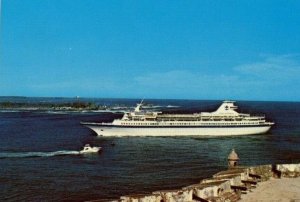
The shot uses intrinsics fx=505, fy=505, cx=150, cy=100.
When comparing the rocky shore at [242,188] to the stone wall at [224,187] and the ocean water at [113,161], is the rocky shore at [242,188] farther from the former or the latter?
the ocean water at [113,161]

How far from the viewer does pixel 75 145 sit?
67000 millimetres

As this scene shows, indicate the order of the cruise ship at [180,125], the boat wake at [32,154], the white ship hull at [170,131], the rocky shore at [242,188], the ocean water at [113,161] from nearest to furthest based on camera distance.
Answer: the rocky shore at [242,188], the ocean water at [113,161], the boat wake at [32,154], the white ship hull at [170,131], the cruise ship at [180,125]

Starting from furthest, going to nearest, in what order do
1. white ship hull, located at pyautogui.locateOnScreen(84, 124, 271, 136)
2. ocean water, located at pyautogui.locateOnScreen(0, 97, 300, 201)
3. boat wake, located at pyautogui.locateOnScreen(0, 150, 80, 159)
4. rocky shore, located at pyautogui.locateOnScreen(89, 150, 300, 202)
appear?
1. white ship hull, located at pyautogui.locateOnScreen(84, 124, 271, 136)
2. boat wake, located at pyautogui.locateOnScreen(0, 150, 80, 159)
3. ocean water, located at pyautogui.locateOnScreen(0, 97, 300, 201)
4. rocky shore, located at pyautogui.locateOnScreen(89, 150, 300, 202)

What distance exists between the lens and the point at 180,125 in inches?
3319

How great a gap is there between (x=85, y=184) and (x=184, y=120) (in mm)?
47847

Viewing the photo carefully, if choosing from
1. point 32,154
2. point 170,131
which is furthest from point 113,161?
point 170,131

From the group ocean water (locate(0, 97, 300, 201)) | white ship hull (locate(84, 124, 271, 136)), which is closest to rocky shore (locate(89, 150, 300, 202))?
ocean water (locate(0, 97, 300, 201))

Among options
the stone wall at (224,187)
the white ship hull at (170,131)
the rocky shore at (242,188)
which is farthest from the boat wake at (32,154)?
the stone wall at (224,187)

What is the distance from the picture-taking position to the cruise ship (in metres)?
83.1

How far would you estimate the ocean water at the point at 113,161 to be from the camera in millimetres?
37344

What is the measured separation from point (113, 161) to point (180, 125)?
107 feet

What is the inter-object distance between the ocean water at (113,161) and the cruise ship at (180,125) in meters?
2.94

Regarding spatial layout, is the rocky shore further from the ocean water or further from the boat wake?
the boat wake

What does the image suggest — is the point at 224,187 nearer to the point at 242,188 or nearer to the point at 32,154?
the point at 242,188
